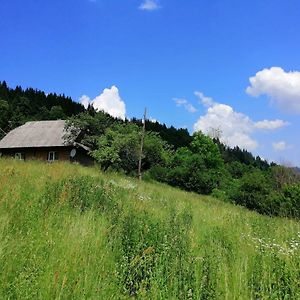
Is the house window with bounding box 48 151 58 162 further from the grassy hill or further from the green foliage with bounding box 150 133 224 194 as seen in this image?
the grassy hill

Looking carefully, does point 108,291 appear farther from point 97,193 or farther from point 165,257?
point 97,193

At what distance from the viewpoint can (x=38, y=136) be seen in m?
44.0

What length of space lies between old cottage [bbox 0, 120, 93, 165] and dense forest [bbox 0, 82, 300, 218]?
2173mm

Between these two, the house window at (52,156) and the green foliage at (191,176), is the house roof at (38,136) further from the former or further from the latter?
the green foliage at (191,176)

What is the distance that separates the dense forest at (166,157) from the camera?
34.5 metres

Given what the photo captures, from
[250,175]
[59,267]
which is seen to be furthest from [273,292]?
[250,175]

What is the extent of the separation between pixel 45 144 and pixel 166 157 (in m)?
14.8

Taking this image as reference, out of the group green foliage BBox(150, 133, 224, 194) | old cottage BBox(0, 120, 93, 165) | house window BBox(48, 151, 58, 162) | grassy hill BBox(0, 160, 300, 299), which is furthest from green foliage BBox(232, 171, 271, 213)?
grassy hill BBox(0, 160, 300, 299)

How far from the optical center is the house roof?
138ft

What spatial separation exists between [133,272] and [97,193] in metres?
4.59

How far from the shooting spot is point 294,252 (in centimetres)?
490

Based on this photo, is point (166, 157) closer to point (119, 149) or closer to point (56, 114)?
point (119, 149)

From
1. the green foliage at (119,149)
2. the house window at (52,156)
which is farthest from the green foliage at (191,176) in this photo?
the green foliage at (119,149)

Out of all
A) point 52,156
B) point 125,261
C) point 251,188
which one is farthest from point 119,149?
point 125,261
